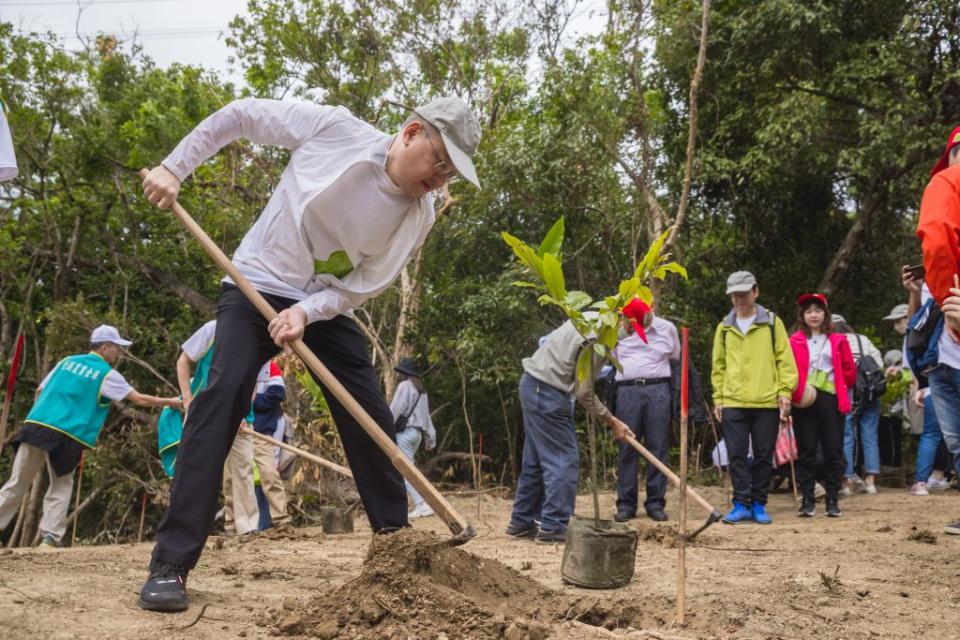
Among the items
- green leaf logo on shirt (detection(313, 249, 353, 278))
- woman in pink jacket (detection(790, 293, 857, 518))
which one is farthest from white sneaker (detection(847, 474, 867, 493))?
green leaf logo on shirt (detection(313, 249, 353, 278))

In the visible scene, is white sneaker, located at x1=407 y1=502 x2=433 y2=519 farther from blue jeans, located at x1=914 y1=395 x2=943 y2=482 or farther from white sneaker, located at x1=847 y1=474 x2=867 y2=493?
blue jeans, located at x1=914 y1=395 x2=943 y2=482

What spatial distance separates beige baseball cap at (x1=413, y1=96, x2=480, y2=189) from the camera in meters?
3.19

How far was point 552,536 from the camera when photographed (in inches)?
230

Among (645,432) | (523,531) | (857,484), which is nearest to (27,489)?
(523,531)

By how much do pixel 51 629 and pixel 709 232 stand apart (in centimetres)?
1219

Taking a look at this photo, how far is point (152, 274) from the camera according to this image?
1617cm

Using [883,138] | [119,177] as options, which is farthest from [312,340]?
[119,177]

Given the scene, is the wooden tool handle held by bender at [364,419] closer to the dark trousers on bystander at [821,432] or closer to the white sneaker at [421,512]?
the dark trousers on bystander at [821,432]

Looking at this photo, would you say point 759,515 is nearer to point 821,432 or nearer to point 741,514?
point 741,514

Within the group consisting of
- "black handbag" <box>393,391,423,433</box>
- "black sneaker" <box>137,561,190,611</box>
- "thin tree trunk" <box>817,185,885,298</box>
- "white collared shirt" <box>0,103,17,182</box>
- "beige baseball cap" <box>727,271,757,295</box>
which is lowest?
"black sneaker" <box>137,561,190,611</box>

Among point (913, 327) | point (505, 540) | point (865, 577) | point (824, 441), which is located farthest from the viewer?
point (824, 441)

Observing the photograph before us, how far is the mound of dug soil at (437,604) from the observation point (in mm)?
2756

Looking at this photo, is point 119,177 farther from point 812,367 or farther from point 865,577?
point 865,577

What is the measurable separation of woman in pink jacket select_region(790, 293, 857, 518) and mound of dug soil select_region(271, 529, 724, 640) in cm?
399
